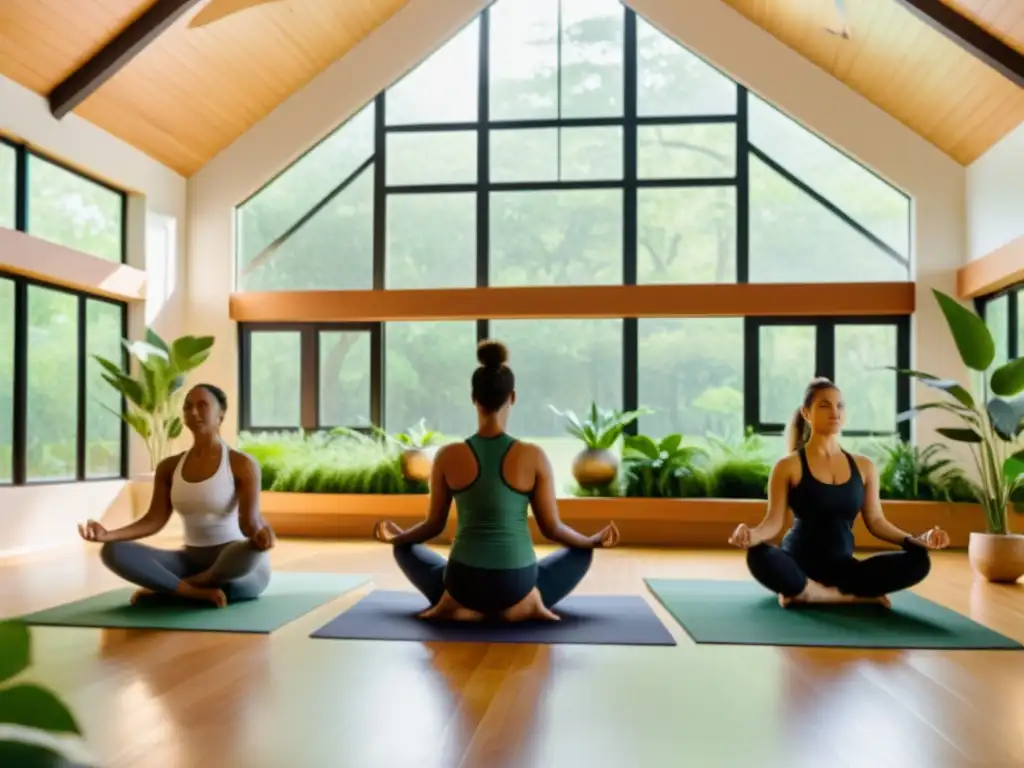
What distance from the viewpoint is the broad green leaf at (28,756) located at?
0.49 metres

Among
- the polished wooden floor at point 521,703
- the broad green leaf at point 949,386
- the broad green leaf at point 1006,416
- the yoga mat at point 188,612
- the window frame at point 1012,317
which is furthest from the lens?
the window frame at point 1012,317

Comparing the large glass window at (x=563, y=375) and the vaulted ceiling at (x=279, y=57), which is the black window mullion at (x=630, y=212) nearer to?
the large glass window at (x=563, y=375)

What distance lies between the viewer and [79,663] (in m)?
2.99

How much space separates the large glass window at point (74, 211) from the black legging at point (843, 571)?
5.36m

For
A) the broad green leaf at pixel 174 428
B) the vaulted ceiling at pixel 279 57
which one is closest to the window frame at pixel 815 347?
the vaulted ceiling at pixel 279 57

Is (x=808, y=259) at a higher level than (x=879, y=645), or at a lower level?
higher

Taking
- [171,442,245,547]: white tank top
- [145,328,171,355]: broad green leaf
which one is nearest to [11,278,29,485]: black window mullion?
[145,328,171,355]: broad green leaf

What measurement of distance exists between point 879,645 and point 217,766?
7.67ft

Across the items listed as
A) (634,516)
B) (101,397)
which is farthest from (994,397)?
(101,397)

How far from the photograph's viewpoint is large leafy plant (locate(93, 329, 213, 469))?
7.03 meters

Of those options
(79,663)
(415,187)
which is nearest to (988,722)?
(79,663)

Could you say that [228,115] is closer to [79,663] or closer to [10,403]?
[10,403]

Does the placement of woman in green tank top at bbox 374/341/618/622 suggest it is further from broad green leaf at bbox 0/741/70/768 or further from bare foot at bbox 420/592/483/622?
broad green leaf at bbox 0/741/70/768

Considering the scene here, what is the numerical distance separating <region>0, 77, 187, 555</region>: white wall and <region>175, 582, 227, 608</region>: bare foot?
8.95 ft
